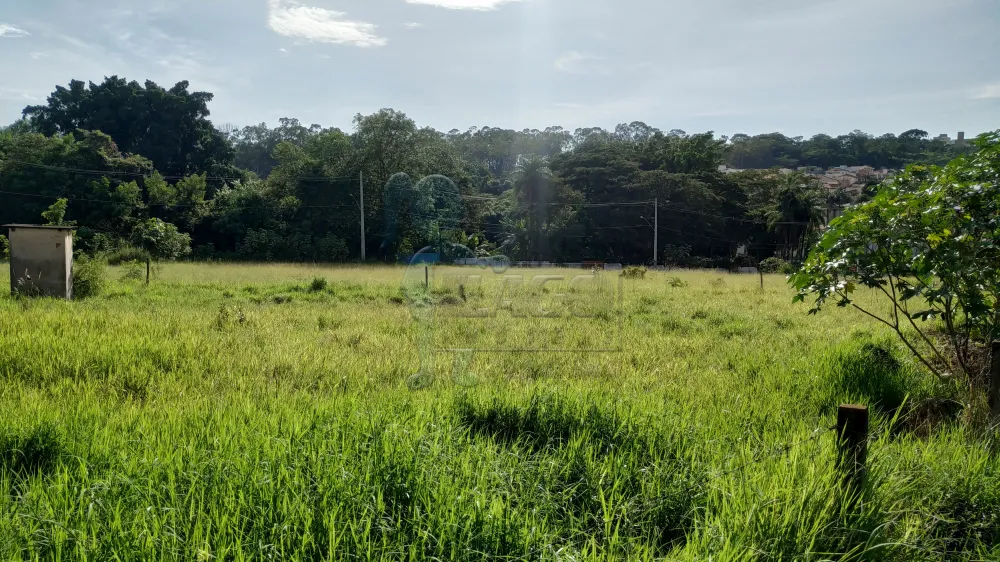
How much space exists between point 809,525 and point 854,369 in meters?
3.22

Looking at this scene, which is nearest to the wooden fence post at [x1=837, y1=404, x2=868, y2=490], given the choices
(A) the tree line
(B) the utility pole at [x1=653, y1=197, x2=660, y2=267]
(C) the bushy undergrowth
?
(C) the bushy undergrowth

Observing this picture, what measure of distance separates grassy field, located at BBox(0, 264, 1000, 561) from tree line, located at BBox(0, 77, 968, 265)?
26.4 m

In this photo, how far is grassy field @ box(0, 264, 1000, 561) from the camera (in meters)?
2.22

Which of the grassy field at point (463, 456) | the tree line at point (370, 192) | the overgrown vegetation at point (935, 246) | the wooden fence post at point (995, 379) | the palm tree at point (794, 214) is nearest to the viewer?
the grassy field at point (463, 456)

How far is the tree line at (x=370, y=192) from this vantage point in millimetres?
33625

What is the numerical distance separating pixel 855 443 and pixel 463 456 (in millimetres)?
1790

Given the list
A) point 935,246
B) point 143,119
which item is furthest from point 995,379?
point 143,119

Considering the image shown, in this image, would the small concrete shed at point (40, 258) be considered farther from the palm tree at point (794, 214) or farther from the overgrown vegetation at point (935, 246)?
the palm tree at point (794, 214)

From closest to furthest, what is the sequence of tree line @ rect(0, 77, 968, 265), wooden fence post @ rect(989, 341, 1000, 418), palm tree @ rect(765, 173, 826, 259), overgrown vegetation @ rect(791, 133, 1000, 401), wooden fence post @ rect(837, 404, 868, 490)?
wooden fence post @ rect(837, 404, 868, 490) → wooden fence post @ rect(989, 341, 1000, 418) → overgrown vegetation @ rect(791, 133, 1000, 401) → tree line @ rect(0, 77, 968, 265) → palm tree @ rect(765, 173, 826, 259)

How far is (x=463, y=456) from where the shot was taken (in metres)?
2.92

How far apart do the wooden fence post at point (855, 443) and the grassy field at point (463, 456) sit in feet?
0.23

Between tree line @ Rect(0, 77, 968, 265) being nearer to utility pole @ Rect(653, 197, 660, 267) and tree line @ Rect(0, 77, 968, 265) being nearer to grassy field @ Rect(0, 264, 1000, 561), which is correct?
utility pole @ Rect(653, 197, 660, 267)


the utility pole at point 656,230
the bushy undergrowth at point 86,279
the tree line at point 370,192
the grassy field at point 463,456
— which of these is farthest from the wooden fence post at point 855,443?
the utility pole at point 656,230

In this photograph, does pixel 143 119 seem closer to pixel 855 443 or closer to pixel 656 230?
pixel 656 230
